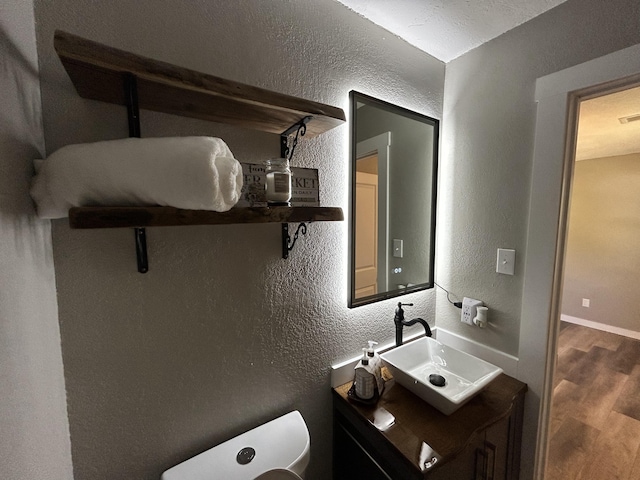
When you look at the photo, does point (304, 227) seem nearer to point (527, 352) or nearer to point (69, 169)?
point (69, 169)

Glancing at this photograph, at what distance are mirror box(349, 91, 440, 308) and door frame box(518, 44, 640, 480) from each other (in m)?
0.41

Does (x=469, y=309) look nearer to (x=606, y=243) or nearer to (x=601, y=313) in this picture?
(x=606, y=243)

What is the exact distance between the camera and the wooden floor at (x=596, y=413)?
1.48 m

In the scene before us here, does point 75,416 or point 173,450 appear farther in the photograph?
point 173,450

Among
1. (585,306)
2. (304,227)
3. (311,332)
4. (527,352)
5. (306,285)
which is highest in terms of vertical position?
(304,227)

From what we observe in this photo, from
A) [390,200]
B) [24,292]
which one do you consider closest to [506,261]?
[390,200]

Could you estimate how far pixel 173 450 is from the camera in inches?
30.2

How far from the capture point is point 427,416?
915mm

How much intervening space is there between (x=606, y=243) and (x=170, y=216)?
447 centimetres

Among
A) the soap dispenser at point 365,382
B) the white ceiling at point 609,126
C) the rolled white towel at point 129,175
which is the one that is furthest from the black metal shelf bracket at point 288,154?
the white ceiling at point 609,126

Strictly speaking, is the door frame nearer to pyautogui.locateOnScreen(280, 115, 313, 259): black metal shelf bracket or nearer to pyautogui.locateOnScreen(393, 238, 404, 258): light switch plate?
pyautogui.locateOnScreen(393, 238, 404, 258): light switch plate

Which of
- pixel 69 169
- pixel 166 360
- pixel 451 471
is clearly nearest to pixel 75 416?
pixel 166 360

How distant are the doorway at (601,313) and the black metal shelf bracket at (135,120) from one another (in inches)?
54.1

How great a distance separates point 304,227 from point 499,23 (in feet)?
3.61
